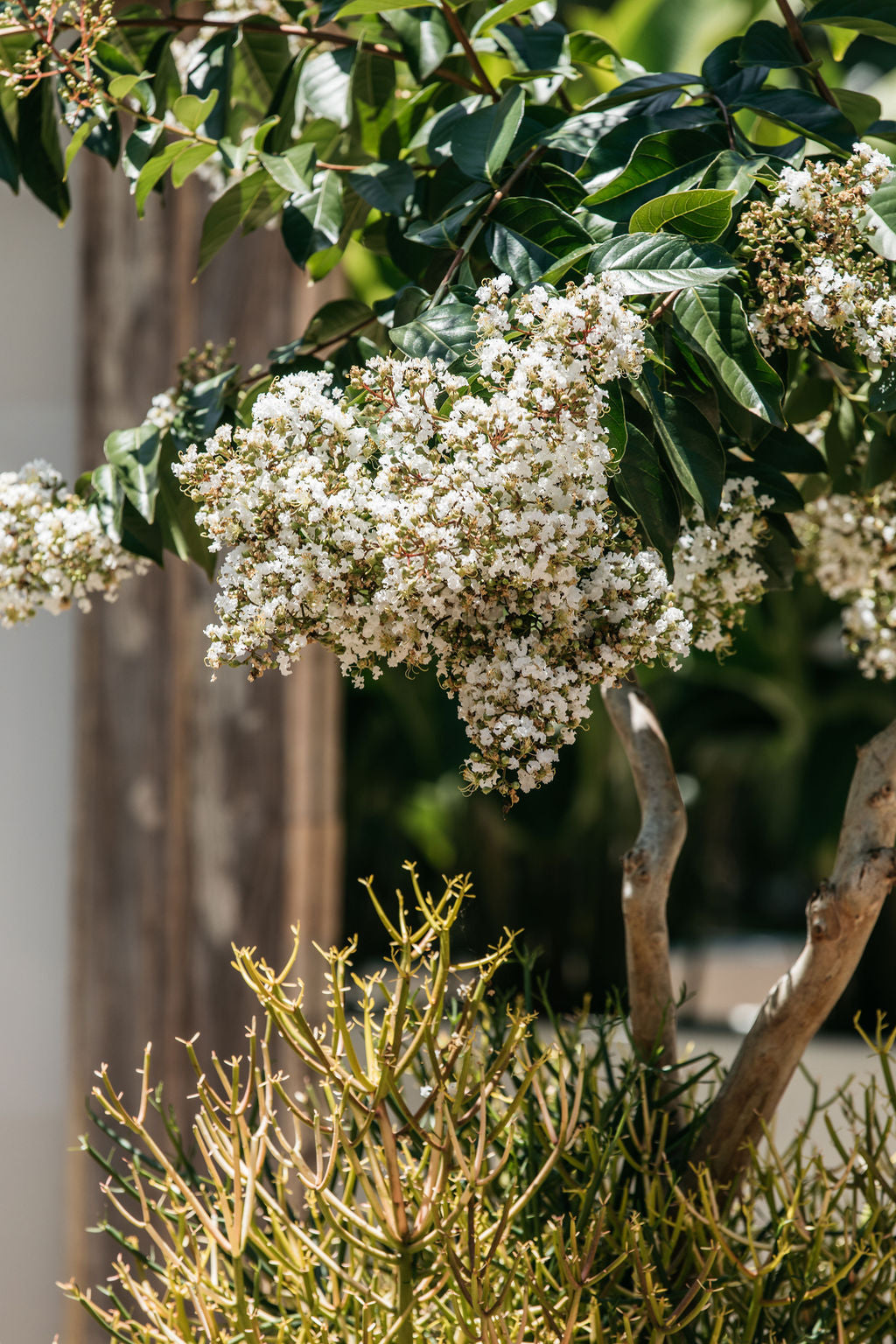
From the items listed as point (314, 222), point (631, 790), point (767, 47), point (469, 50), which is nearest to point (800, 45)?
point (767, 47)

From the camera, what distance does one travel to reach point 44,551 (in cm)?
65

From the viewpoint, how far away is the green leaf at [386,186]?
65 cm

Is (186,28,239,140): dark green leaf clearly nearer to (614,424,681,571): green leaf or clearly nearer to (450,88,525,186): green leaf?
(450,88,525,186): green leaf

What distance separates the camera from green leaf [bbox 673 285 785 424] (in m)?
0.50

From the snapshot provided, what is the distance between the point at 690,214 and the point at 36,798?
1.54 metres

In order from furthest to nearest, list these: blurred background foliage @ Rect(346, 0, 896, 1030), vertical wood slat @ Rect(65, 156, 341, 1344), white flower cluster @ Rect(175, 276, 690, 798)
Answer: blurred background foliage @ Rect(346, 0, 896, 1030), vertical wood slat @ Rect(65, 156, 341, 1344), white flower cluster @ Rect(175, 276, 690, 798)

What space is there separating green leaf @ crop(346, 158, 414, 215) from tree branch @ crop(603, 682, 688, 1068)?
292mm

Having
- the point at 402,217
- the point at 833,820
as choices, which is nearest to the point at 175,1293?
the point at 402,217

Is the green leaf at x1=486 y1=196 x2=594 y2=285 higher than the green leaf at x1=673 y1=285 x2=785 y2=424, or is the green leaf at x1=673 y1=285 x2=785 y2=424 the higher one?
the green leaf at x1=486 y1=196 x2=594 y2=285

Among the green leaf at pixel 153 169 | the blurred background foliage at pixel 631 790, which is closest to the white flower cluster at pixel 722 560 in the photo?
the green leaf at pixel 153 169

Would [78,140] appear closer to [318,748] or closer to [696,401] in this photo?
[696,401]

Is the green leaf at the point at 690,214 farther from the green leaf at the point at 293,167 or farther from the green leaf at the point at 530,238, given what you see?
the green leaf at the point at 293,167

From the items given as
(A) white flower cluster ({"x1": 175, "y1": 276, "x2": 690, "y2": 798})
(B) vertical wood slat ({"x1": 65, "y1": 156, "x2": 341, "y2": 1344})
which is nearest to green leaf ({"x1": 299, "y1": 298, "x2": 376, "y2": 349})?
(A) white flower cluster ({"x1": 175, "y1": 276, "x2": 690, "y2": 798})

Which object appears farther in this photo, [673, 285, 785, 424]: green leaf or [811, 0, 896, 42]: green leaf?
[811, 0, 896, 42]: green leaf
